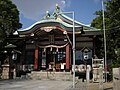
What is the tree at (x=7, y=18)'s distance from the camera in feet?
86.5

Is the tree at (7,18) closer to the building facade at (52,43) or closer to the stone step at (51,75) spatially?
the building facade at (52,43)

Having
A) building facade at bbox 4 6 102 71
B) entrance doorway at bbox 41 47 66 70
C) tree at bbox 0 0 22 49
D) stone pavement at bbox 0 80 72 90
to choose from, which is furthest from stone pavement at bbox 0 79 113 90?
tree at bbox 0 0 22 49

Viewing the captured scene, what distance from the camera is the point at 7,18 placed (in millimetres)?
27688

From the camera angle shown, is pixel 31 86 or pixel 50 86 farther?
pixel 50 86

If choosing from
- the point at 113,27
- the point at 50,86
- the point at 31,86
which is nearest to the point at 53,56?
the point at 113,27

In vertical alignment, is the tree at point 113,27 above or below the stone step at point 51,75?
above

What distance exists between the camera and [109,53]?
23453mm

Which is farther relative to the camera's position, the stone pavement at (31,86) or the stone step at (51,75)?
the stone step at (51,75)

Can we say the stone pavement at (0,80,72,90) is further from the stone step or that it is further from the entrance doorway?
the entrance doorway

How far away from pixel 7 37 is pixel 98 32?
11278mm

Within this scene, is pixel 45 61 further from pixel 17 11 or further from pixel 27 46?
pixel 17 11

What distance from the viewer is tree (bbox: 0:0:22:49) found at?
86.5ft

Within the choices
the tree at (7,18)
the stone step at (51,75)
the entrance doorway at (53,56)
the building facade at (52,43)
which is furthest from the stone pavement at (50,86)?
the tree at (7,18)

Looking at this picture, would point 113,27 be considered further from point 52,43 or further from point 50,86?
point 50,86
